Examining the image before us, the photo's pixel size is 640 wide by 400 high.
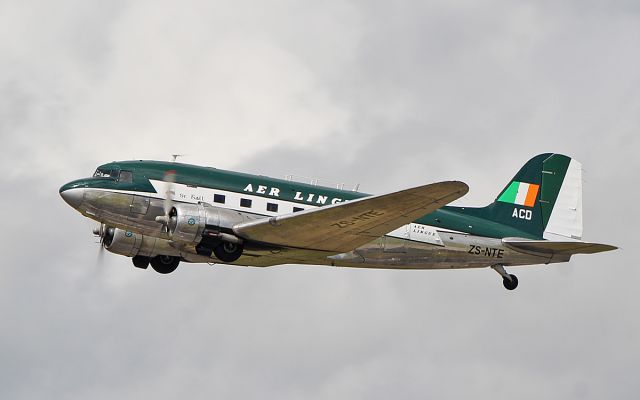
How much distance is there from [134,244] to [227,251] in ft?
12.5

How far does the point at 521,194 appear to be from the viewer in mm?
36938

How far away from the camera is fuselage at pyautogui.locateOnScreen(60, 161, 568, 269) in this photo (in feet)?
104

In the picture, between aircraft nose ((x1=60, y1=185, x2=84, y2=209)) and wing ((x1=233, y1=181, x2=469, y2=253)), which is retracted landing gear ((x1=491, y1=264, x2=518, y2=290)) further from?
aircraft nose ((x1=60, y1=185, x2=84, y2=209))

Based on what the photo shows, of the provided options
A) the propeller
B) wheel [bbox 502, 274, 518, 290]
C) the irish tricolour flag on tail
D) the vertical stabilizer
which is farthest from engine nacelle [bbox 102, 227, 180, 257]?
the vertical stabilizer

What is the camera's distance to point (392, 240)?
110 feet

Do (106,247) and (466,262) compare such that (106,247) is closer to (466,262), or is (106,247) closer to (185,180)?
(185,180)

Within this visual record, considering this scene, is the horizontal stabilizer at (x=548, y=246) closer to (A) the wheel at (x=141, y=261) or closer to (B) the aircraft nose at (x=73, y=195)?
(A) the wheel at (x=141, y=261)

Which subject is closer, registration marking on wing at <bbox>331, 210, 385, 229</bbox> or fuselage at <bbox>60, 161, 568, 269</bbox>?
registration marking on wing at <bbox>331, 210, 385, 229</bbox>

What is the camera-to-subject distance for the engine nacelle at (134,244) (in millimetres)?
33875

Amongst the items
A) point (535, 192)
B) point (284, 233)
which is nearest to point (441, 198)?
point (284, 233)

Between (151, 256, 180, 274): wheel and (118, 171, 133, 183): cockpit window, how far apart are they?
3443 millimetres

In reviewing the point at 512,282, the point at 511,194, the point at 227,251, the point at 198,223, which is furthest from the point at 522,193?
the point at 198,223

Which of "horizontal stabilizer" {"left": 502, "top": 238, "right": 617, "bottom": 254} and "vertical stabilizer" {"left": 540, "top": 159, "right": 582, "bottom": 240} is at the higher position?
"vertical stabilizer" {"left": 540, "top": 159, "right": 582, "bottom": 240}

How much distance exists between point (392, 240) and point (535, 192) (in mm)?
5806
